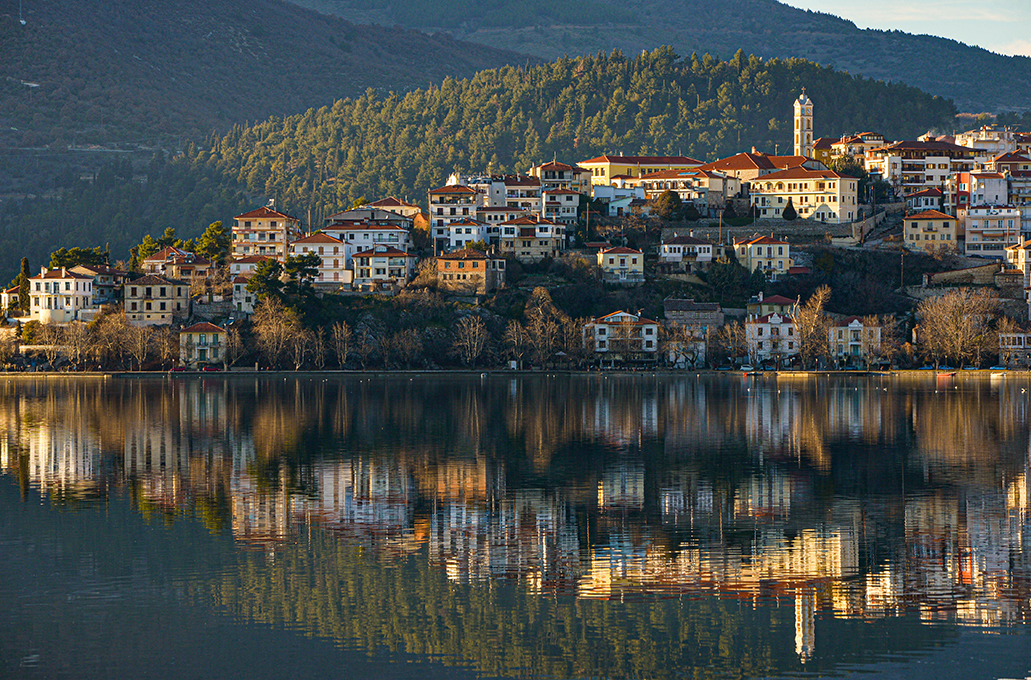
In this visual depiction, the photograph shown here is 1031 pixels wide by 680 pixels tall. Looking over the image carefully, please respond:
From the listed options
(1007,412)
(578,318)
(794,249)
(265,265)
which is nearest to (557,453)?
(1007,412)

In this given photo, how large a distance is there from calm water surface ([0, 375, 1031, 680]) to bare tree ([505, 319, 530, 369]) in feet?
120

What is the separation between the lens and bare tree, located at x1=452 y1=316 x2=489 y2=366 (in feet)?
293

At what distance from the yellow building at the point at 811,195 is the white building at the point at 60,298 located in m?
55.0

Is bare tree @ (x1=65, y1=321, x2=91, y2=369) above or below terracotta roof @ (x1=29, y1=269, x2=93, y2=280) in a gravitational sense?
below

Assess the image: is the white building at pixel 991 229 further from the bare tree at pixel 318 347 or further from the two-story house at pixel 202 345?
the two-story house at pixel 202 345

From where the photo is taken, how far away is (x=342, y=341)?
8931 cm

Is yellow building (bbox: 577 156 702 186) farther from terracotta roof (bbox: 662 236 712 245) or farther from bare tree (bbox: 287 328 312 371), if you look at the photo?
bare tree (bbox: 287 328 312 371)

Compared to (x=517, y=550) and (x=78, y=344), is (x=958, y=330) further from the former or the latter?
(x=517, y=550)

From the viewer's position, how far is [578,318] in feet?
301

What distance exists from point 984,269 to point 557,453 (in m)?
64.5

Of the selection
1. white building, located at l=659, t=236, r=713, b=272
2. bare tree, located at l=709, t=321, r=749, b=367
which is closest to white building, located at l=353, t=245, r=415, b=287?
white building, located at l=659, t=236, r=713, b=272

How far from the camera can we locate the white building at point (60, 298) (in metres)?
95.8

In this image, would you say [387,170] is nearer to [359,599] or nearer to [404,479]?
[404,479]

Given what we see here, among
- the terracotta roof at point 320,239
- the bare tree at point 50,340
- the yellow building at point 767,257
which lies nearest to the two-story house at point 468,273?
the terracotta roof at point 320,239
